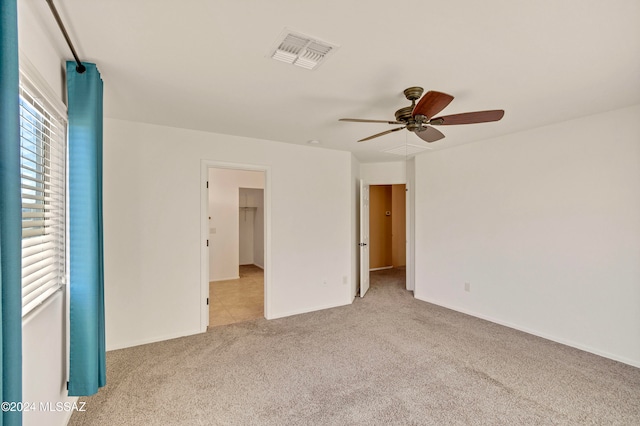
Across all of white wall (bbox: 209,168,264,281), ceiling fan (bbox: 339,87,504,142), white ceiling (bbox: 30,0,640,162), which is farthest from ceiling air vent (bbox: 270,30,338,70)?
white wall (bbox: 209,168,264,281)

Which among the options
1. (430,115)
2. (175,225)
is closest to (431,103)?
(430,115)

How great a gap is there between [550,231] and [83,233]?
4.53m

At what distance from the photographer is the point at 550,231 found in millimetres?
3451

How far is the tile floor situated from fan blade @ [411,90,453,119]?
3.39 m

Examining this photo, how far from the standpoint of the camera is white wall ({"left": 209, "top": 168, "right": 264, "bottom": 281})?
250 inches

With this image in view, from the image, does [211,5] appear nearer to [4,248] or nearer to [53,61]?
[53,61]

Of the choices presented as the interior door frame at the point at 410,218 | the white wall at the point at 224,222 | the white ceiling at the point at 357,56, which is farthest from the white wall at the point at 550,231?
the white wall at the point at 224,222

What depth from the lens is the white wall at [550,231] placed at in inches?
115

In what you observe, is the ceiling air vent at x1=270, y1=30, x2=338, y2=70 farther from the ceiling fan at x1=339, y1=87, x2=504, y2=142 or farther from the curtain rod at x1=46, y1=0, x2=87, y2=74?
the curtain rod at x1=46, y1=0, x2=87, y2=74

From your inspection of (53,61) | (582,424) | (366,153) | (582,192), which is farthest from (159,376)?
(582,192)

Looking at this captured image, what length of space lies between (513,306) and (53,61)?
16.6ft

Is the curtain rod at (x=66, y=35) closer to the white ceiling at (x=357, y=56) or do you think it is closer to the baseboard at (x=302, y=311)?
the white ceiling at (x=357, y=56)

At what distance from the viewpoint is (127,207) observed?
128 inches

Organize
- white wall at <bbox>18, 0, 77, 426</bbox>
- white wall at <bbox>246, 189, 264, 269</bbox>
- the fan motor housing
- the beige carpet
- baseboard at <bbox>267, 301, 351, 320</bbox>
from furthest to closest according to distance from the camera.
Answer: white wall at <bbox>246, 189, 264, 269</bbox> < baseboard at <bbox>267, 301, 351, 320</bbox> < the fan motor housing < the beige carpet < white wall at <bbox>18, 0, 77, 426</bbox>
